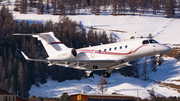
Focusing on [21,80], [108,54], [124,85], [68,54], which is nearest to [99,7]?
[124,85]

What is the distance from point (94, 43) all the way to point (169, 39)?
28.9m

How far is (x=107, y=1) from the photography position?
18912 cm

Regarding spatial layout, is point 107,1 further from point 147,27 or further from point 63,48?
point 63,48

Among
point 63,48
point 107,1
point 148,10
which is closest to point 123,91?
point 63,48

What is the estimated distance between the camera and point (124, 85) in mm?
87625

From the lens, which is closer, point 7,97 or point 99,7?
point 7,97

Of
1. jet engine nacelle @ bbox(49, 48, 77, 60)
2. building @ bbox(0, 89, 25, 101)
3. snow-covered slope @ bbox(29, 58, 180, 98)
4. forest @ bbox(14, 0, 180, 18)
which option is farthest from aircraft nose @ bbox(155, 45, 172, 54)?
forest @ bbox(14, 0, 180, 18)

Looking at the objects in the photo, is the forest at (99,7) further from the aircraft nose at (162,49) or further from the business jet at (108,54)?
the aircraft nose at (162,49)

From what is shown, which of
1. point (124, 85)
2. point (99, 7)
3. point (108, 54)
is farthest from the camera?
point (99, 7)

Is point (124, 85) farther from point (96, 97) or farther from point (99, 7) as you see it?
point (99, 7)

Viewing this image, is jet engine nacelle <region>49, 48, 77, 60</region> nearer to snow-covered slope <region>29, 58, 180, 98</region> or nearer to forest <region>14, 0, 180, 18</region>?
snow-covered slope <region>29, 58, 180, 98</region>

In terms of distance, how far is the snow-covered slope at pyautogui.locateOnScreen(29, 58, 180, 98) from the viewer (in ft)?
272

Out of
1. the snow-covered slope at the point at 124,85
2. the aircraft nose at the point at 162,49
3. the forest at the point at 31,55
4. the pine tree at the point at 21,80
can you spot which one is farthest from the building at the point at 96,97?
the pine tree at the point at 21,80

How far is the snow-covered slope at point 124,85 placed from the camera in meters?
82.9
